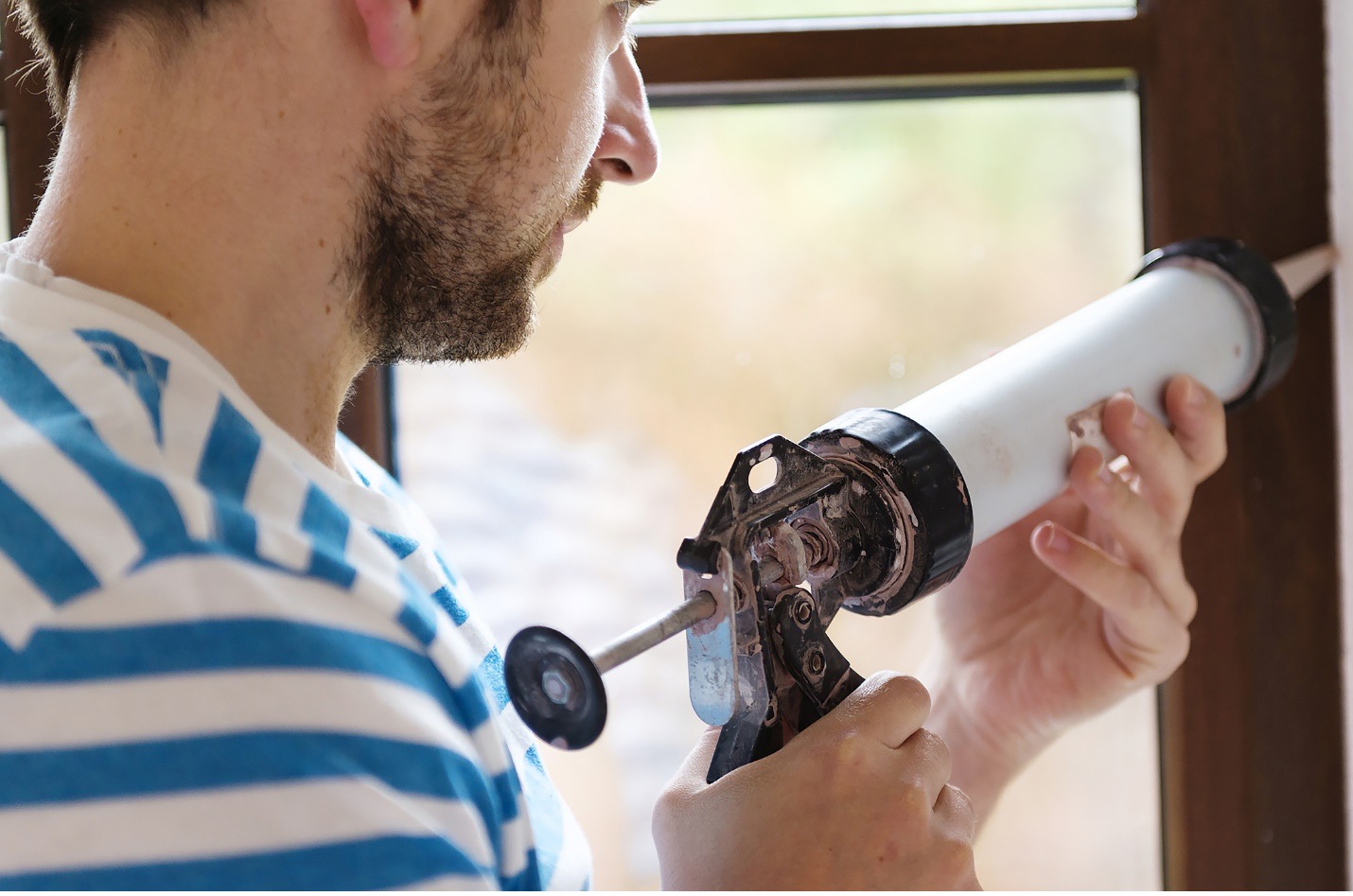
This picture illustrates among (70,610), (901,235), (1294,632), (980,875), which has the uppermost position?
(901,235)

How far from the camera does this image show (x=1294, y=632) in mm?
1161

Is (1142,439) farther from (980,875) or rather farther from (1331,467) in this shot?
(980,875)

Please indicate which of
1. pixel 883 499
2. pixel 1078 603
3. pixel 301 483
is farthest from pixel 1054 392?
pixel 301 483

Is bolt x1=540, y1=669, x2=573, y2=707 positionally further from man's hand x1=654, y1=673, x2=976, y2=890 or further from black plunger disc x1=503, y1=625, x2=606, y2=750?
man's hand x1=654, y1=673, x2=976, y2=890

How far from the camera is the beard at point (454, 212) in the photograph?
761 mm

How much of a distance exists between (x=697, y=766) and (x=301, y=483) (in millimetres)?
323

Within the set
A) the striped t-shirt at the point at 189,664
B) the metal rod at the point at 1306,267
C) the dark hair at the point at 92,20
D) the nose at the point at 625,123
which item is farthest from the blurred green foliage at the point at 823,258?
the striped t-shirt at the point at 189,664

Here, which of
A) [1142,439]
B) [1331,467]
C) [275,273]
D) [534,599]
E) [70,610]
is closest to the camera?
[70,610]

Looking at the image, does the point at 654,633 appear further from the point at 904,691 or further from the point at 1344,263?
the point at 1344,263

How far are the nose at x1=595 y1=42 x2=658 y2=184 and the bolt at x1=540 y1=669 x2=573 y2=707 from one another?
0.47 m

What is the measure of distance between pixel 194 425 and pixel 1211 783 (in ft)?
3.36

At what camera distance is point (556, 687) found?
0.58m

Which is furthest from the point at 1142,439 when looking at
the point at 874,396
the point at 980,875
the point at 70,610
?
the point at 70,610

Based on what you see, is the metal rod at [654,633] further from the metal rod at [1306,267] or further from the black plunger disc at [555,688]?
the metal rod at [1306,267]
